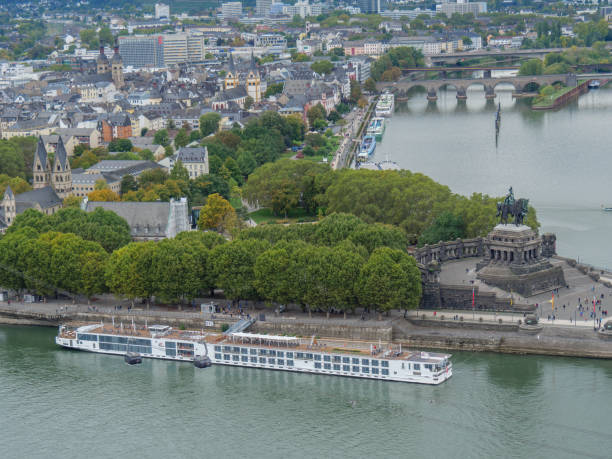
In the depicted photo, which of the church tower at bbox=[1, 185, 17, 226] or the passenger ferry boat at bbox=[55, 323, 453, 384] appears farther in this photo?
the church tower at bbox=[1, 185, 17, 226]

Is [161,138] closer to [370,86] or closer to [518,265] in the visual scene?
[370,86]

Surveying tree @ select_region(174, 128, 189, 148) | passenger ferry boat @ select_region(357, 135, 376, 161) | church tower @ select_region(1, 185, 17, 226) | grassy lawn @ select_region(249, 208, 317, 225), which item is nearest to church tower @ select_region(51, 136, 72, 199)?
church tower @ select_region(1, 185, 17, 226)

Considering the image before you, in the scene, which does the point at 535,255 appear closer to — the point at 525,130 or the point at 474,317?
the point at 474,317

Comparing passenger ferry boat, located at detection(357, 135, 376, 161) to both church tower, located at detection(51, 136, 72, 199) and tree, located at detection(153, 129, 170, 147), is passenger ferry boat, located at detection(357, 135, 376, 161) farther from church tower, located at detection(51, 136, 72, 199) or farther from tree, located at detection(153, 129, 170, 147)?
church tower, located at detection(51, 136, 72, 199)

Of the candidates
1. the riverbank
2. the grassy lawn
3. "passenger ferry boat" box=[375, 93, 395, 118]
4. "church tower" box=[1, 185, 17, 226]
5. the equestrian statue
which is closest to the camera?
the riverbank

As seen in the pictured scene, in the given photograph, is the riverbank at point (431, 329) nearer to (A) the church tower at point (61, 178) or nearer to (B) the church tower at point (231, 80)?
(A) the church tower at point (61, 178)

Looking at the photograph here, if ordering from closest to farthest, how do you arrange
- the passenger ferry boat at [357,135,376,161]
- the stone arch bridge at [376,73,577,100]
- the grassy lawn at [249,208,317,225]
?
1. the grassy lawn at [249,208,317,225]
2. the passenger ferry boat at [357,135,376,161]
3. the stone arch bridge at [376,73,577,100]

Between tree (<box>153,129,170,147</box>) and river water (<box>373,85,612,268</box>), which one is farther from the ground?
tree (<box>153,129,170,147</box>)

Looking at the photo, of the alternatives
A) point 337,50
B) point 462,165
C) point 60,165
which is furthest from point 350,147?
point 337,50
